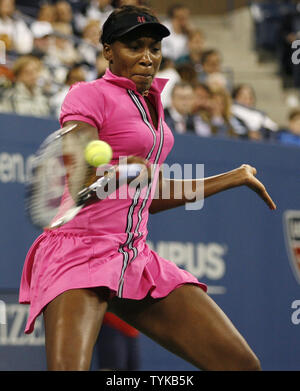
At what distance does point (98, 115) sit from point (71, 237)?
0.46 m

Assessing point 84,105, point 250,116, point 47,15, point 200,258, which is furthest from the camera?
point 47,15

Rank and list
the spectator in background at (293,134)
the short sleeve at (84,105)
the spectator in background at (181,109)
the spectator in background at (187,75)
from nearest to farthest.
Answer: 1. the short sleeve at (84,105)
2. the spectator in background at (181,109)
3. the spectator in background at (293,134)
4. the spectator in background at (187,75)

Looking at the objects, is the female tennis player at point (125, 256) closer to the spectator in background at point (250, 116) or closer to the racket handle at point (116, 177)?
the racket handle at point (116, 177)

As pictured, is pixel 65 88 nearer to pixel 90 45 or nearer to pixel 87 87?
pixel 90 45

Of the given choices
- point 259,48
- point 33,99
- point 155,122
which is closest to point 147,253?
point 155,122

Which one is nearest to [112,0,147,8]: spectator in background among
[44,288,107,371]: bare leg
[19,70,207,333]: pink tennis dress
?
[19,70,207,333]: pink tennis dress

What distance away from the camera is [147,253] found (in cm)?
341

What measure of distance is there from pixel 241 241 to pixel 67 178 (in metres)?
3.98

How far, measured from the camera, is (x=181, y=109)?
762 cm

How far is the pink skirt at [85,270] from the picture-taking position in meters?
3.16

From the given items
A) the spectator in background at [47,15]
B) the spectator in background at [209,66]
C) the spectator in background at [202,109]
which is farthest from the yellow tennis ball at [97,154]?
the spectator in background at [209,66]

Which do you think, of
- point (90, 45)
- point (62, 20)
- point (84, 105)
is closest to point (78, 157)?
point (84, 105)

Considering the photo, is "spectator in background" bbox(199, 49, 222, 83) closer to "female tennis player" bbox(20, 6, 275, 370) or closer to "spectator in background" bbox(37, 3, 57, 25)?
"spectator in background" bbox(37, 3, 57, 25)

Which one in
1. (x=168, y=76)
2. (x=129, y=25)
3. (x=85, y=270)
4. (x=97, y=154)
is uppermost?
(x=168, y=76)
